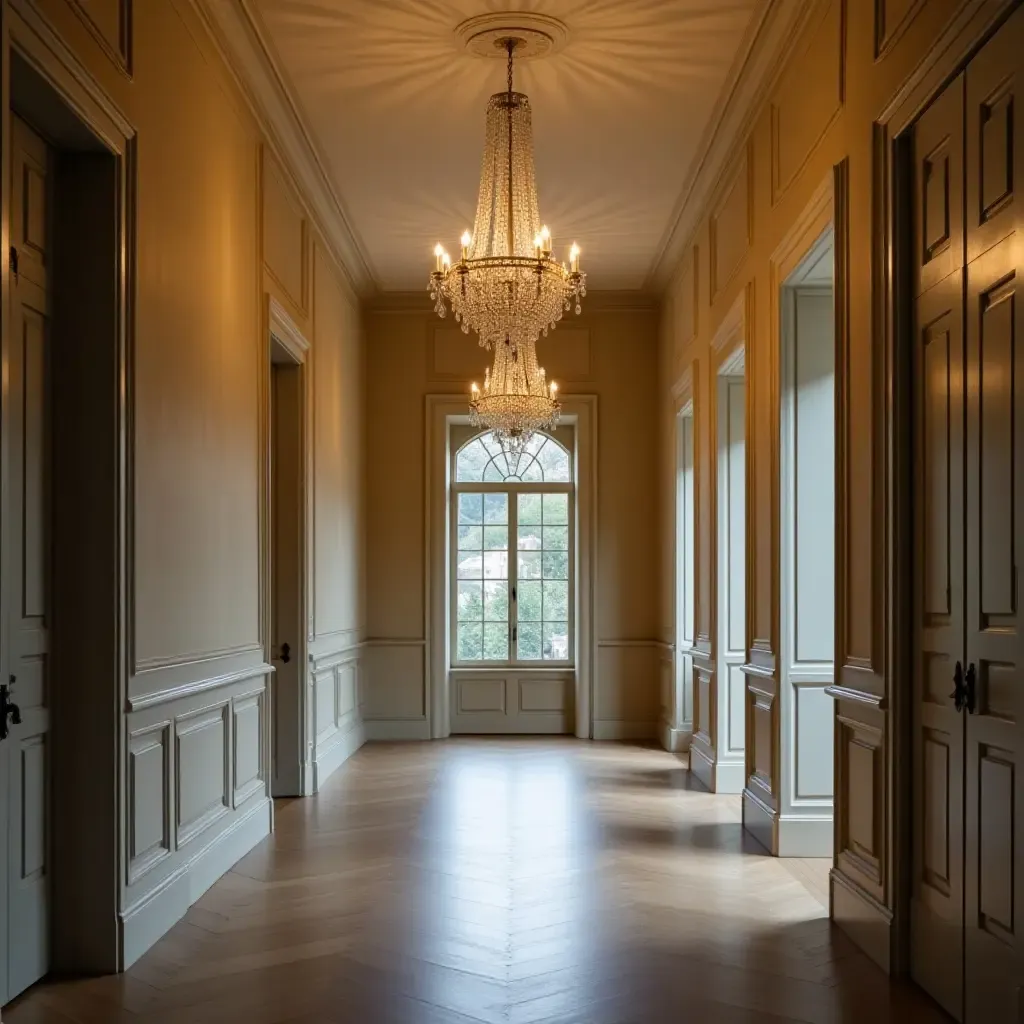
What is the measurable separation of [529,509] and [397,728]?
2.35 meters

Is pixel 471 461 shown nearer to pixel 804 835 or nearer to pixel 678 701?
pixel 678 701

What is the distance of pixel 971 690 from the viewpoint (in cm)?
343

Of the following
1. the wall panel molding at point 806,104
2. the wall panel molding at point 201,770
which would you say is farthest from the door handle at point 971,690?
the wall panel molding at point 201,770

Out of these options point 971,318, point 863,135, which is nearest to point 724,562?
point 863,135

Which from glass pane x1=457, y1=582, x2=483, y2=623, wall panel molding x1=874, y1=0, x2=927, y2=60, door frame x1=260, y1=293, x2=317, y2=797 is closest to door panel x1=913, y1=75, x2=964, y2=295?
wall panel molding x1=874, y1=0, x2=927, y2=60

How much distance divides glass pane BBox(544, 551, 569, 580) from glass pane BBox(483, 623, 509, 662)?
637mm

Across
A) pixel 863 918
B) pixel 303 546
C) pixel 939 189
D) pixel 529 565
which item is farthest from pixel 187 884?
pixel 529 565

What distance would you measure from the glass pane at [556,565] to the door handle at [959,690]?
770cm

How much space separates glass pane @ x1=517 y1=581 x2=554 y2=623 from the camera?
1116 centimetres

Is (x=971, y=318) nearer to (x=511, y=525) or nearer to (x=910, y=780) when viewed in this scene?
(x=910, y=780)

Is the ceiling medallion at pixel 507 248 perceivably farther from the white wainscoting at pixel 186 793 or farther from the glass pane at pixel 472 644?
the glass pane at pixel 472 644

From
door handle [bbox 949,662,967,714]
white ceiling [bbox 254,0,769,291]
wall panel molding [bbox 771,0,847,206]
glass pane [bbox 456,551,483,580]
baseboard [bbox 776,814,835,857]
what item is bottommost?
baseboard [bbox 776,814,835,857]

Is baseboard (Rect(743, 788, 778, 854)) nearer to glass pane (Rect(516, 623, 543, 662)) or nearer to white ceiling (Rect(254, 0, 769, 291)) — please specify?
white ceiling (Rect(254, 0, 769, 291))

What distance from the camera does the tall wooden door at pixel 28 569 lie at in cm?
373
